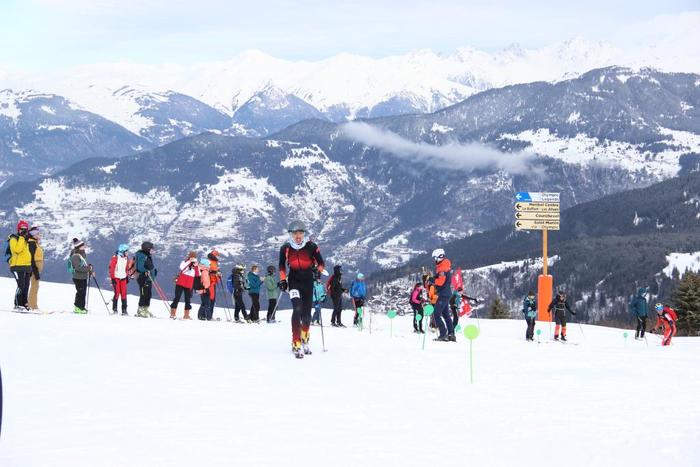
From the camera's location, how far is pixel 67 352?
13234mm

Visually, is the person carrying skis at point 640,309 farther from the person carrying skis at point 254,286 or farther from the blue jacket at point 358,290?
the person carrying skis at point 254,286

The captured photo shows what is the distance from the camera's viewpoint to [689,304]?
192 ft

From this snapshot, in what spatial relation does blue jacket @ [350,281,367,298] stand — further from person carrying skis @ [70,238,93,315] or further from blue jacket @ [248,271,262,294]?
person carrying skis @ [70,238,93,315]

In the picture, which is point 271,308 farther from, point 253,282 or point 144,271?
point 144,271

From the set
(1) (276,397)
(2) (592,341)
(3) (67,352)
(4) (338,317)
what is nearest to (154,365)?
(3) (67,352)

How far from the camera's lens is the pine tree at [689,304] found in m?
57.7

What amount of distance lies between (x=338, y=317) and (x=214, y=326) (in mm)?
7375

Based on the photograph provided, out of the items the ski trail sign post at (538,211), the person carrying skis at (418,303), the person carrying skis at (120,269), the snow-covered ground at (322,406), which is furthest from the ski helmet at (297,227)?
the ski trail sign post at (538,211)

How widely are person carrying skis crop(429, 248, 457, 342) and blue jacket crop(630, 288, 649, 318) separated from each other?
11786 mm

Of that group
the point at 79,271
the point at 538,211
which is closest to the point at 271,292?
the point at 79,271

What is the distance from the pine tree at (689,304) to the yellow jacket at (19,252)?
158ft

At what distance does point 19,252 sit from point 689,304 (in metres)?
49.3

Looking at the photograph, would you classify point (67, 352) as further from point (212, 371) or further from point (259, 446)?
point (259, 446)

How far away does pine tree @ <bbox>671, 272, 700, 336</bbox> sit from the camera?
189 feet
